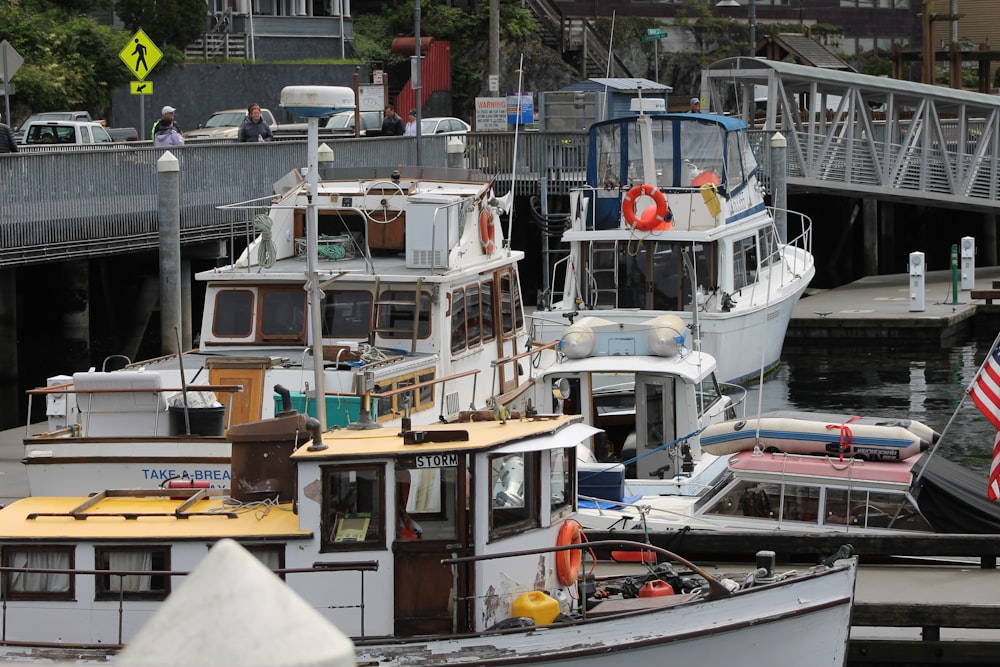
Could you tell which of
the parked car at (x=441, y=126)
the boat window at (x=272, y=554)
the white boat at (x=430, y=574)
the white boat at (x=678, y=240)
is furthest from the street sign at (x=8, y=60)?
the boat window at (x=272, y=554)

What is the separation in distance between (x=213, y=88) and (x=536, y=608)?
124 feet

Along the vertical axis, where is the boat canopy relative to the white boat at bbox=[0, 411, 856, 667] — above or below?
above

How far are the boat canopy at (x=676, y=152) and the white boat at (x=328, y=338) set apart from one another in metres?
7.71

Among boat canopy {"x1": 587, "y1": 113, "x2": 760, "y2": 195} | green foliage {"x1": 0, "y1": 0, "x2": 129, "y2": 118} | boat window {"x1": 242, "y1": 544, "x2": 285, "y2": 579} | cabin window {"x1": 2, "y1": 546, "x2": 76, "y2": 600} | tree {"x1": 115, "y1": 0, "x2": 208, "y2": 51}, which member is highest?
tree {"x1": 115, "y1": 0, "x2": 208, "y2": 51}

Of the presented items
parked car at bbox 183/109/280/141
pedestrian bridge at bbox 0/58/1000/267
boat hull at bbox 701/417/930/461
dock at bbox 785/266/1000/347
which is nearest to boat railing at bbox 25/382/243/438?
boat hull at bbox 701/417/930/461

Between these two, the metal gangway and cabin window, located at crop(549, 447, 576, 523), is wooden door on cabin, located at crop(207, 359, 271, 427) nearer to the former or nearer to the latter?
cabin window, located at crop(549, 447, 576, 523)

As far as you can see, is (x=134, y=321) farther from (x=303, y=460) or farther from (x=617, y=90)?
(x=303, y=460)

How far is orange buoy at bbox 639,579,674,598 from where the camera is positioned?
10.4 m

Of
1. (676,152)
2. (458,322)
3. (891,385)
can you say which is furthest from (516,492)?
(891,385)

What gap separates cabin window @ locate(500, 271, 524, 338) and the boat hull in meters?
4.11

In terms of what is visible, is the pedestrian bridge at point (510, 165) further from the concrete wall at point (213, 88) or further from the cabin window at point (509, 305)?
the concrete wall at point (213, 88)

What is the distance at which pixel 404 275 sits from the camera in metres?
15.5

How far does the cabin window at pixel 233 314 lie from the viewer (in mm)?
15461

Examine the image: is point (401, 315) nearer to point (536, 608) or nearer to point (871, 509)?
point (871, 509)
